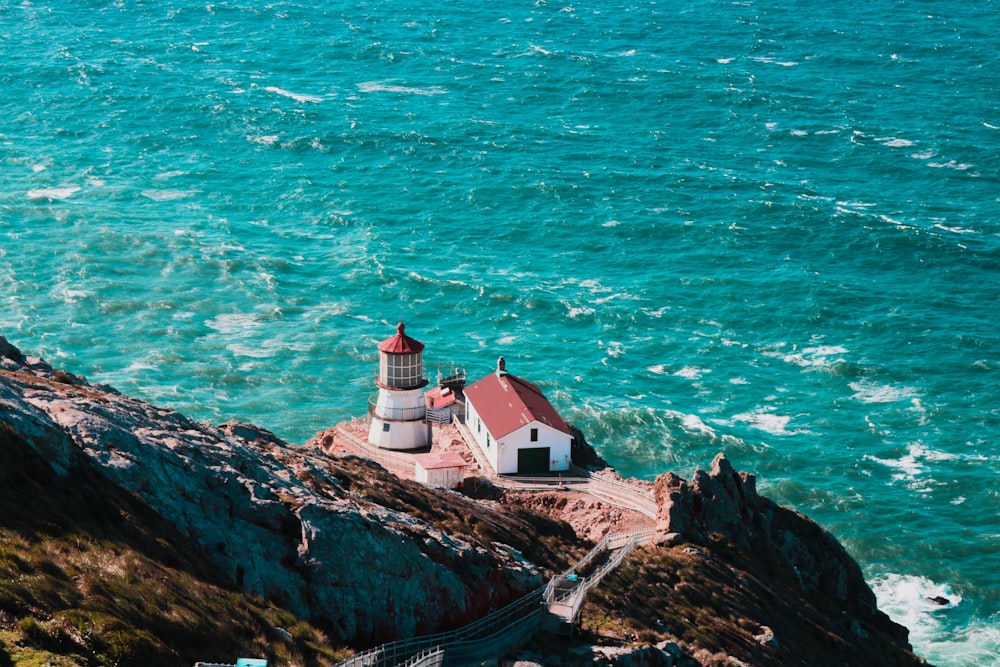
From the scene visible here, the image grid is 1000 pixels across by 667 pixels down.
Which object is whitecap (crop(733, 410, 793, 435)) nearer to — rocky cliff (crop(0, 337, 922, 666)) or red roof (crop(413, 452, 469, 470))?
rocky cliff (crop(0, 337, 922, 666))

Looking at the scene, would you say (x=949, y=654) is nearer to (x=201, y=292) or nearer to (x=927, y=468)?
(x=927, y=468)

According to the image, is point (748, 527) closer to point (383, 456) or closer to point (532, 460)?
point (532, 460)

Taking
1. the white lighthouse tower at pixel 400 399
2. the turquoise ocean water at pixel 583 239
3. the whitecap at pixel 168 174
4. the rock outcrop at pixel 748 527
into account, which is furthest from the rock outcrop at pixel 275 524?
the whitecap at pixel 168 174

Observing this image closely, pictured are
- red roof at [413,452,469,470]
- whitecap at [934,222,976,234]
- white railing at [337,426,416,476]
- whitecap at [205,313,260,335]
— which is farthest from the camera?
whitecap at [934,222,976,234]

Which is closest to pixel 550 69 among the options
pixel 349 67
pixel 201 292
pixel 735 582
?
pixel 349 67

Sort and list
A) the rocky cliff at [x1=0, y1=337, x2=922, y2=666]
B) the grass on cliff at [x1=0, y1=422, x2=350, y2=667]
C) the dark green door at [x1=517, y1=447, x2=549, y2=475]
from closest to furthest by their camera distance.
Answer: the grass on cliff at [x1=0, y1=422, x2=350, y2=667] → the rocky cliff at [x1=0, y1=337, x2=922, y2=666] → the dark green door at [x1=517, y1=447, x2=549, y2=475]

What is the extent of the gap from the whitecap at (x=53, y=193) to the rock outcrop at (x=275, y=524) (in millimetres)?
87121

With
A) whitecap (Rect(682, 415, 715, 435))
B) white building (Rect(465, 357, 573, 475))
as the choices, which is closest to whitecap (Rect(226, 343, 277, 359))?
whitecap (Rect(682, 415, 715, 435))

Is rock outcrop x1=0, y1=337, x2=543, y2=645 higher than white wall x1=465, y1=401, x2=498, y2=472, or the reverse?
rock outcrop x1=0, y1=337, x2=543, y2=645

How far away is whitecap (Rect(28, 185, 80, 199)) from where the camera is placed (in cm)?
11769

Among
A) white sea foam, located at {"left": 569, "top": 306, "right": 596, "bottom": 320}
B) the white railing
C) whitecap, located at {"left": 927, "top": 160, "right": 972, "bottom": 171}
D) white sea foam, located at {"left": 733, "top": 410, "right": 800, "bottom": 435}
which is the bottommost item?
white sea foam, located at {"left": 733, "top": 410, "right": 800, "bottom": 435}

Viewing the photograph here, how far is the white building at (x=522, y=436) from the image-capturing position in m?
59.2

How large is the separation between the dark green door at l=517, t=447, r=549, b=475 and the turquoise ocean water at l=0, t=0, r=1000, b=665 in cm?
1806

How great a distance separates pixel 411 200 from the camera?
121 meters
